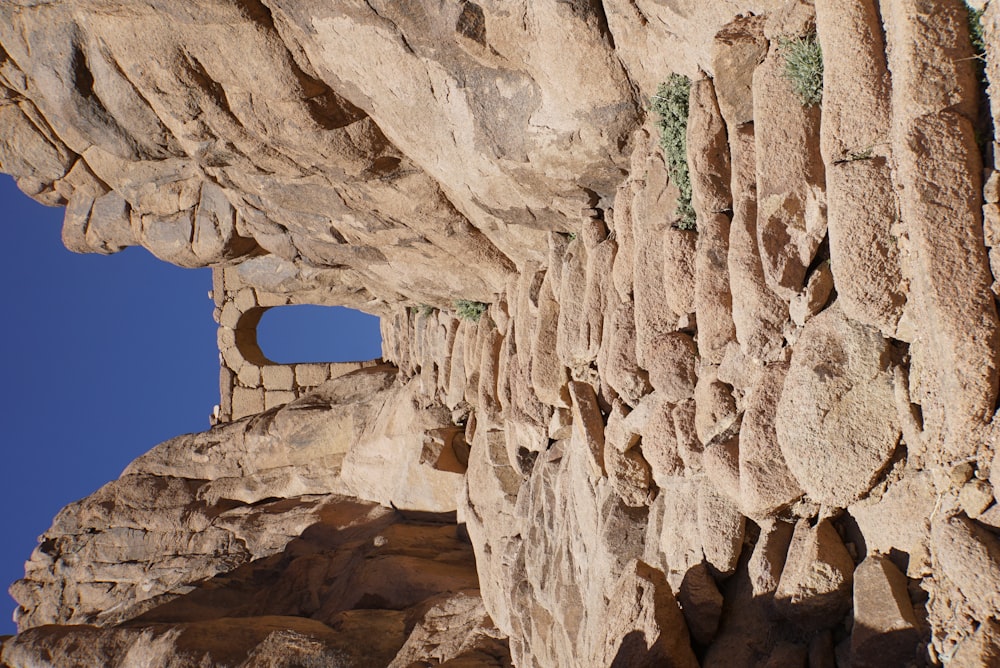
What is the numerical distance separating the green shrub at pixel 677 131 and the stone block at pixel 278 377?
8950mm

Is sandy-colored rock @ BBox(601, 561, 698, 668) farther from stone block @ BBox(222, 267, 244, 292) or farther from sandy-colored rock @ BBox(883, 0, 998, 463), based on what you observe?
stone block @ BBox(222, 267, 244, 292)

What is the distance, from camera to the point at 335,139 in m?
5.74

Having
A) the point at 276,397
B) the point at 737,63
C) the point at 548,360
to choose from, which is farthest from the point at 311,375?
the point at 737,63

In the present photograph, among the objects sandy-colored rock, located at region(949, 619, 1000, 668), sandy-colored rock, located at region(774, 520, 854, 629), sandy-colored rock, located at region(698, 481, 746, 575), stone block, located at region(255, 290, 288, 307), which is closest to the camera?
sandy-colored rock, located at region(949, 619, 1000, 668)

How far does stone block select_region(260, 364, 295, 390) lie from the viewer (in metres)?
11.8

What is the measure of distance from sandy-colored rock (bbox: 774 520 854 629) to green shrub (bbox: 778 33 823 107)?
167cm

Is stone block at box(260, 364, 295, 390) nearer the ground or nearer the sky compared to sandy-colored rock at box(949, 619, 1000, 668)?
nearer the sky

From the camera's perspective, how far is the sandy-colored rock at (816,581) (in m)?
2.71

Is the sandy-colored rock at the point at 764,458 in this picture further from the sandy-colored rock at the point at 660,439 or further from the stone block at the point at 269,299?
the stone block at the point at 269,299

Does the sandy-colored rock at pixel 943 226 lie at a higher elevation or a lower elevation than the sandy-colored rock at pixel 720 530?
higher

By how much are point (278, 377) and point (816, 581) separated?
10.2 meters

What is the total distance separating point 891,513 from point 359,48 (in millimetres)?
3959

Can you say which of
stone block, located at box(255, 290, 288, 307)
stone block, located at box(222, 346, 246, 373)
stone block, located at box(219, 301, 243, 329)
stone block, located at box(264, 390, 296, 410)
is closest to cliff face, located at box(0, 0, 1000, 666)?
stone block, located at box(264, 390, 296, 410)

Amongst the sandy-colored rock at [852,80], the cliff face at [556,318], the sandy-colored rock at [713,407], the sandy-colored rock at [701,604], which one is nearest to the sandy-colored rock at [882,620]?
the cliff face at [556,318]
